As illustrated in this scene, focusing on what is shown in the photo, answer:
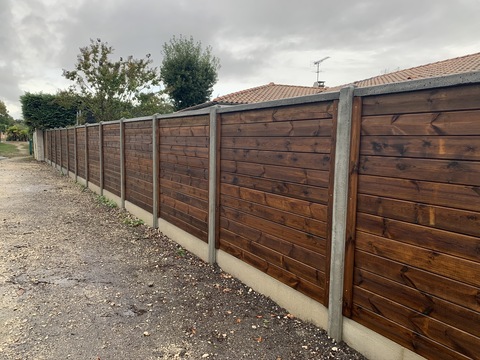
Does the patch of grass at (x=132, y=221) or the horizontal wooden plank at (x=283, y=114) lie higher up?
the horizontal wooden plank at (x=283, y=114)

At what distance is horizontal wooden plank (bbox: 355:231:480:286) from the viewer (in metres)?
1.70

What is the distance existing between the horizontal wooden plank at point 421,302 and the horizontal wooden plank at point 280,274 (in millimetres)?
428

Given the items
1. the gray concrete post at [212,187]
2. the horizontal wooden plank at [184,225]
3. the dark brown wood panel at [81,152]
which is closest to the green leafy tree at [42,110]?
the dark brown wood panel at [81,152]

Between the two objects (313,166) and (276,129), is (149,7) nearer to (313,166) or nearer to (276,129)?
(276,129)

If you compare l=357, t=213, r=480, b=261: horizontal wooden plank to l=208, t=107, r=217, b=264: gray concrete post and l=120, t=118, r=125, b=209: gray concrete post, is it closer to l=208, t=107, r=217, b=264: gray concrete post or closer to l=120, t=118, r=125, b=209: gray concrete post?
l=208, t=107, r=217, b=264: gray concrete post

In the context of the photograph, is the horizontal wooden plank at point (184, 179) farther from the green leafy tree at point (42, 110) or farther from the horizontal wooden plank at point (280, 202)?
the green leafy tree at point (42, 110)

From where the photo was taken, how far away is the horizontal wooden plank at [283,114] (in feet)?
8.13

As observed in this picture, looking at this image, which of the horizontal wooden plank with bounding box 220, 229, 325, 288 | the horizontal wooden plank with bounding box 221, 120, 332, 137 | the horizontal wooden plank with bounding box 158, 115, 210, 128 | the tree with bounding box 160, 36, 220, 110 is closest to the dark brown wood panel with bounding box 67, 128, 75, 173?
the horizontal wooden plank with bounding box 158, 115, 210, 128

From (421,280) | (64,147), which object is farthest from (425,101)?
(64,147)

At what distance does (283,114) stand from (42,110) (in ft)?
79.4

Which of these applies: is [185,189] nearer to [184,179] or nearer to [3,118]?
[184,179]

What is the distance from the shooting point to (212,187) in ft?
12.8

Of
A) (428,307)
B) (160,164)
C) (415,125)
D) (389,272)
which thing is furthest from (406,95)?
(160,164)

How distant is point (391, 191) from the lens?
2.03 meters
